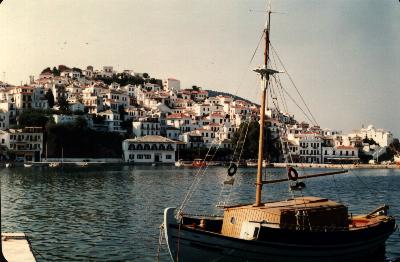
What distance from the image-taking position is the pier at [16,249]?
14430 mm

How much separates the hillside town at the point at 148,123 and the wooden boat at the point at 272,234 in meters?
74.7

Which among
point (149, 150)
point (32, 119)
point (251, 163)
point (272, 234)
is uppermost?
point (32, 119)

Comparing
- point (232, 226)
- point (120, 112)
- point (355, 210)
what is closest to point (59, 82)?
point (120, 112)

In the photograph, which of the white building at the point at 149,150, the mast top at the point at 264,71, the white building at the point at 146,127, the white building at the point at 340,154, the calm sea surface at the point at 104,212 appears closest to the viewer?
the mast top at the point at 264,71

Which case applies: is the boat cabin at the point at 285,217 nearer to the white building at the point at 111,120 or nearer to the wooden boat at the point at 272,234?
the wooden boat at the point at 272,234

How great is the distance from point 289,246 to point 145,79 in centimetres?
16274

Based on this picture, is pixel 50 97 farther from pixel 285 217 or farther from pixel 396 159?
pixel 285 217

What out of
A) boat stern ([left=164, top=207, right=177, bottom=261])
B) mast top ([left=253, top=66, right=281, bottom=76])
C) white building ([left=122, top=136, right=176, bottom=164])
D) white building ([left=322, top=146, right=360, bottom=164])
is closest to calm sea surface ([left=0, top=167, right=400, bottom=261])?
boat stern ([left=164, top=207, right=177, bottom=261])

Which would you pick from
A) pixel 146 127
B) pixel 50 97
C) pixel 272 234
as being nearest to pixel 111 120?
pixel 146 127

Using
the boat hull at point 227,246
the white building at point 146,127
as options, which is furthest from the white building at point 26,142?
the boat hull at point 227,246

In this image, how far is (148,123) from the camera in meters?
119

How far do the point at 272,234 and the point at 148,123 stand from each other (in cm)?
10468

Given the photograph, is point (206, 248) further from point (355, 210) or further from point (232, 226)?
point (355, 210)

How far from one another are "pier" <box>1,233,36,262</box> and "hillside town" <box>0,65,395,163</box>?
77.6 meters
